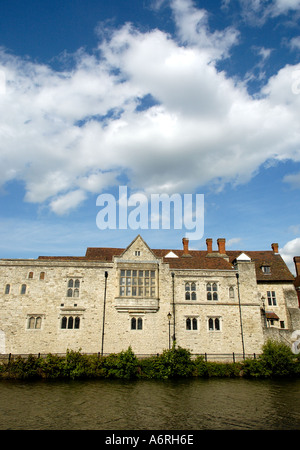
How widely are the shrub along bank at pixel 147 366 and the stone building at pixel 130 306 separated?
217 centimetres

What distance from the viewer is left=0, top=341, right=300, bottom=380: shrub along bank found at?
25406 mm

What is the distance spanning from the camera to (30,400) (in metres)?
18.0

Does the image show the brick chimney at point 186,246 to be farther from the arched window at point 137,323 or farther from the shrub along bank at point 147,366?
the shrub along bank at point 147,366

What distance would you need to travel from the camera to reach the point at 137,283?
3095 cm

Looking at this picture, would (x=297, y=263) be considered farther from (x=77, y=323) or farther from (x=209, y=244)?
(x=77, y=323)

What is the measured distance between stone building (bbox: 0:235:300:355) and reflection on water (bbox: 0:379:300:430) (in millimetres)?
5253

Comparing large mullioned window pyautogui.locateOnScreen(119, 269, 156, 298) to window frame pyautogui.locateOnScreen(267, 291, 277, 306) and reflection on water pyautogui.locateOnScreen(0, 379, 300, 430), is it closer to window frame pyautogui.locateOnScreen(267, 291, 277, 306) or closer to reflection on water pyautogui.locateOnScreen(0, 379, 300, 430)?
reflection on water pyautogui.locateOnScreen(0, 379, 300, 430)

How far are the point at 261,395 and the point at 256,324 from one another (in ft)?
38.3

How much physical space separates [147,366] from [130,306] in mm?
5657

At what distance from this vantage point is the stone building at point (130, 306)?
95.5ft

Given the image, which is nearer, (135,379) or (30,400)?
(30,400)
